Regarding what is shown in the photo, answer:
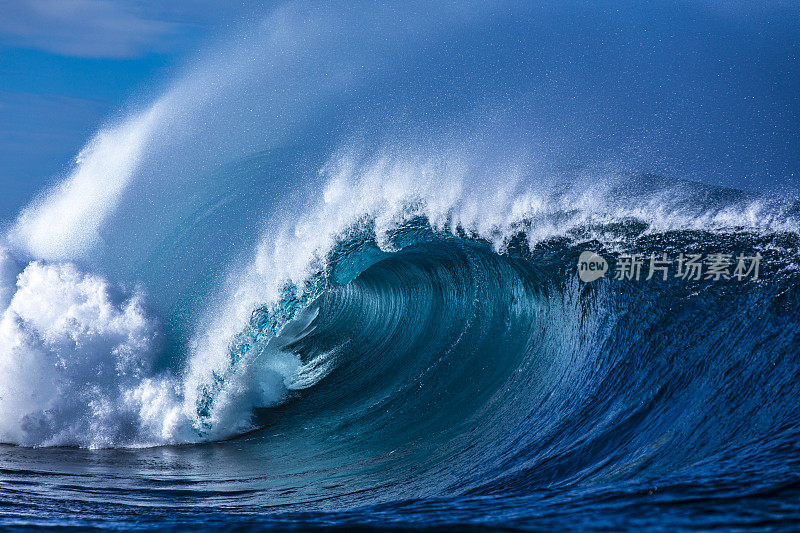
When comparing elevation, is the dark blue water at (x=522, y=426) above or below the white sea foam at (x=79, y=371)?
below

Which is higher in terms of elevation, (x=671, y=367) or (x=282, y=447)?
(x=282, y=447)

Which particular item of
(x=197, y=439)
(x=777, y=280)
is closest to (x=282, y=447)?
(x=197, y=439)

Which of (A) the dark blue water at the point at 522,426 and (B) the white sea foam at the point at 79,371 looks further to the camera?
(B) the white sea foam at the point at 79,371

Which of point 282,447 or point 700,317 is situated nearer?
point 700,317

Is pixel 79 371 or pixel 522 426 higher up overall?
pixel 79 371

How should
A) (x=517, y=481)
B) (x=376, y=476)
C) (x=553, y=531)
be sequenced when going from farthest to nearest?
(x=376, y=476) → (x=517, y=481) → (x=553, y=531)

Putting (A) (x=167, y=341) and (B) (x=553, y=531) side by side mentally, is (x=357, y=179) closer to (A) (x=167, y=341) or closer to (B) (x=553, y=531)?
(A) (x=167, y=341)

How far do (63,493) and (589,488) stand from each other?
10.4ft

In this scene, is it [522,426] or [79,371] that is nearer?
[522,426]

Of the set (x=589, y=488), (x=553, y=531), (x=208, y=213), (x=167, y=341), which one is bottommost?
(x=553, y=531)

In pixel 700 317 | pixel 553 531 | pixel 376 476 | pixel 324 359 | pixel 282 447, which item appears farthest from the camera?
pixel 324 359

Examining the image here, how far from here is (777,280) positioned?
17.8 feet

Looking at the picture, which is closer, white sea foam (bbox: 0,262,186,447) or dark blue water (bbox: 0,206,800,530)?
dark blue water (bbox: 0,206,800,530)

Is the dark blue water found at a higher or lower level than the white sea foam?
lower
